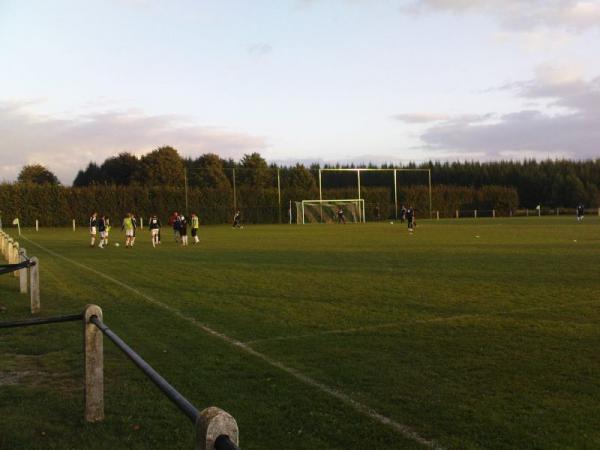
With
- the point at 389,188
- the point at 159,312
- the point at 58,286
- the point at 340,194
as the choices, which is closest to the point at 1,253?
the point at 58,286

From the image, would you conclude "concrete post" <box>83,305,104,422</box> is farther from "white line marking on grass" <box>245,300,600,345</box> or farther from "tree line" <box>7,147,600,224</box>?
"tree line" <box>7,147,600,224</box>

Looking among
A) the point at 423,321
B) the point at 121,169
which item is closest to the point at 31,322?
the point at 423,321

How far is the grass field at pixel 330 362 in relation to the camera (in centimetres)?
504

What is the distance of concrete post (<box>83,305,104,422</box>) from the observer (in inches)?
210

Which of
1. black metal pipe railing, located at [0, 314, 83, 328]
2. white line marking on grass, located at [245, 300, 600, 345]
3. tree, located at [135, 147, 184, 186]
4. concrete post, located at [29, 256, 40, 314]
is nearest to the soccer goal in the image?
tree, located at [135, 147, 184, 186]

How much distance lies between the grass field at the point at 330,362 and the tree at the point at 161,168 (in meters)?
79.1

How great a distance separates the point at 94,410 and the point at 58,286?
1005 centimetres

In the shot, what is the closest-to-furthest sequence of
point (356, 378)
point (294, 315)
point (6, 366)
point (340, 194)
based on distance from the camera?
point (356, 378) < point (6, 366) < point (294, 315) < point (340, 194)

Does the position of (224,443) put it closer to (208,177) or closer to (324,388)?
(324,388)

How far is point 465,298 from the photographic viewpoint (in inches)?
454

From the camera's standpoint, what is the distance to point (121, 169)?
3986 inches

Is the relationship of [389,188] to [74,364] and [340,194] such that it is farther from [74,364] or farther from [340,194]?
[74,364]

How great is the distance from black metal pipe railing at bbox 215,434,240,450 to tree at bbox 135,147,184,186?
9119cm

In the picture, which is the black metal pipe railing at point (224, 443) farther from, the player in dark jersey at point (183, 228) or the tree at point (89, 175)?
the tree at point (89, 175)
